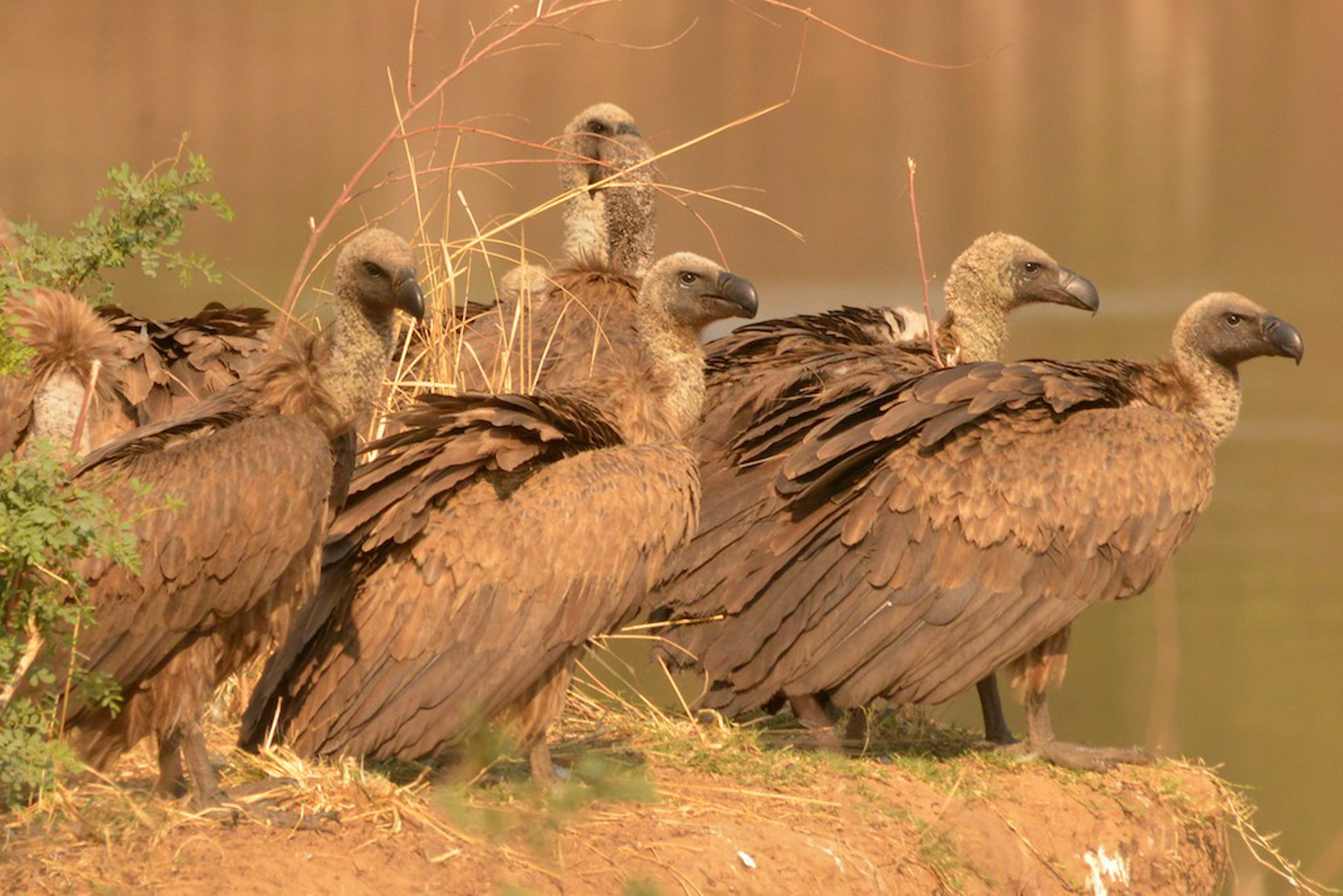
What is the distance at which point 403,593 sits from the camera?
6312 mm

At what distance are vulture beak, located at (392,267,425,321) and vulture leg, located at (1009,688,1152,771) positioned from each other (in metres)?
2.53

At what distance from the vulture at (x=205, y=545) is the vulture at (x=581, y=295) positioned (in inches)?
58.6

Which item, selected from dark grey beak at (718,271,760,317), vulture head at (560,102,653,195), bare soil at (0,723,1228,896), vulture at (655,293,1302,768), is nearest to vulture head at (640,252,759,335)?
dark grey beak at (718,271,760,317)

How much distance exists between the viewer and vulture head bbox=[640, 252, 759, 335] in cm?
735

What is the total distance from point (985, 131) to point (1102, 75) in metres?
A: 6.21

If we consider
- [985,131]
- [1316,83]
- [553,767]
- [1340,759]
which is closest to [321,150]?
[985,131]

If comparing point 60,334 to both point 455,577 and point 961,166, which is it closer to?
point 455,577

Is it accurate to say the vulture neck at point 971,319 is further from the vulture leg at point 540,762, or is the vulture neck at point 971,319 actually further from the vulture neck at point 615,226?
the vulture leg at point 540,762

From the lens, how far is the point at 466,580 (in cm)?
630

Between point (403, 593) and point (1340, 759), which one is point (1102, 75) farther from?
point (403, 593)

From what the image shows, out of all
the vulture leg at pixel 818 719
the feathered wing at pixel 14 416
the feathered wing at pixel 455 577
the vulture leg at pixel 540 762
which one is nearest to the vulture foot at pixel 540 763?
the vulture leg at pixel 540 762

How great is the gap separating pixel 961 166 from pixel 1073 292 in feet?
75.2

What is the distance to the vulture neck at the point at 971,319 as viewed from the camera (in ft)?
28.2

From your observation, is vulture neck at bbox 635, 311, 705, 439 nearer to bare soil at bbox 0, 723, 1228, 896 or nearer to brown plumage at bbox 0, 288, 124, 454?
bare soil at bbox 0, 723, 1228, 896
